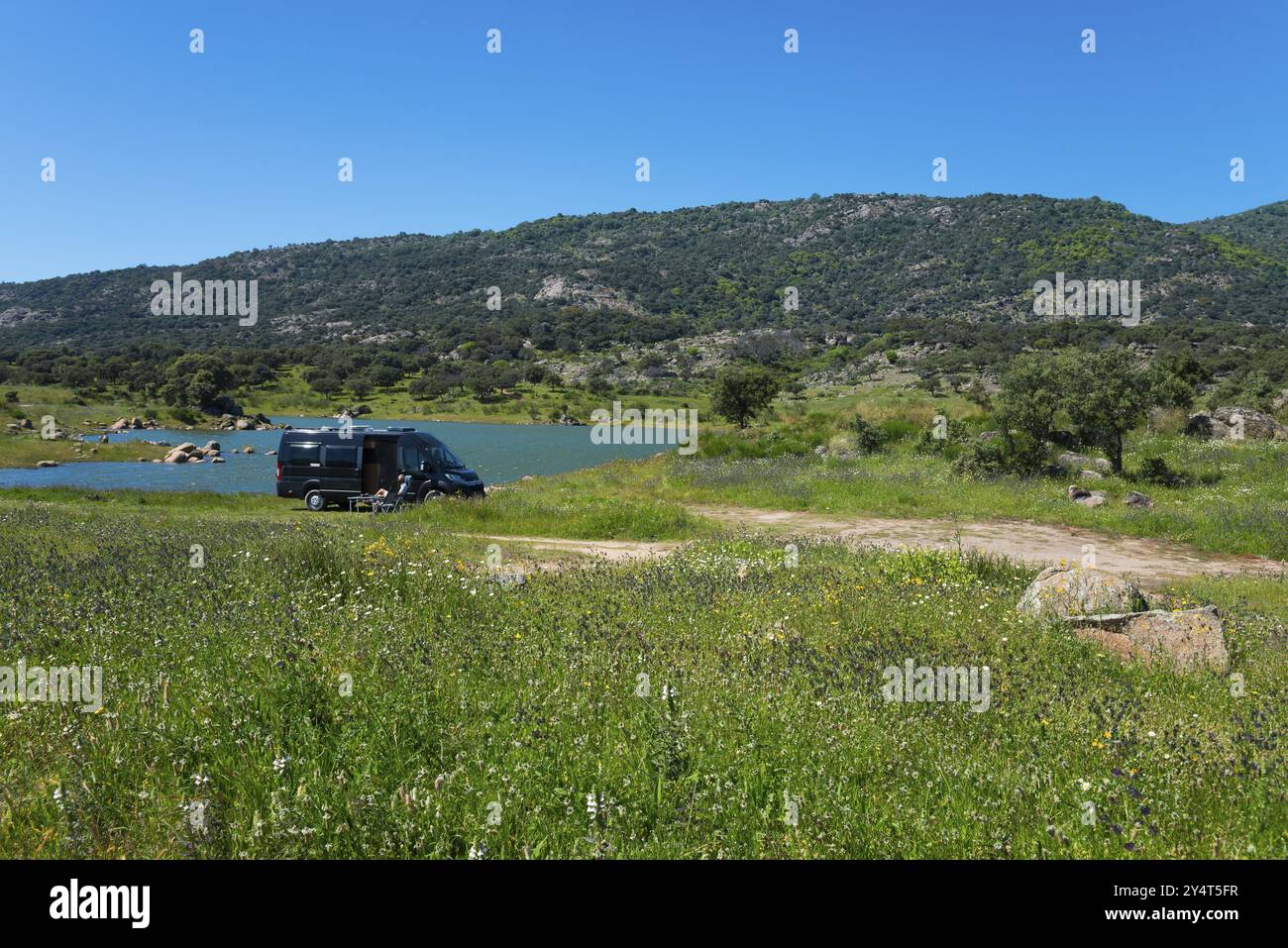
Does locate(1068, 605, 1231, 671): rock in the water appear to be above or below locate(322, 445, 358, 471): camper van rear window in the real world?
below

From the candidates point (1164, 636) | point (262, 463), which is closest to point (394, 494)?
point (1164, 636)

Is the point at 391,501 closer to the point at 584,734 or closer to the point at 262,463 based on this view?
the point at 584,734

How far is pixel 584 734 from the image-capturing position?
4.82m

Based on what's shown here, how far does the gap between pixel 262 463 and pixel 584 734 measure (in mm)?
55774

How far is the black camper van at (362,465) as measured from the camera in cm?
2627

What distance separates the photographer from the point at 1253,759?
4938 millimetres

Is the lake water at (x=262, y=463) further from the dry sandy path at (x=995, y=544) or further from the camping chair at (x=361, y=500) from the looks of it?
the dry sandy path at (x=995, y=544)

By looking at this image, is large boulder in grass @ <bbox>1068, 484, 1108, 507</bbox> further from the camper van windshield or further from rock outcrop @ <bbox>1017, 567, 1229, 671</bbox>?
the camper van windshield

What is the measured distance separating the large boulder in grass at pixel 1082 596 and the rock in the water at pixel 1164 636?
0.49 m

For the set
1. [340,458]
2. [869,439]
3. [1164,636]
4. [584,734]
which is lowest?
[1164,636]

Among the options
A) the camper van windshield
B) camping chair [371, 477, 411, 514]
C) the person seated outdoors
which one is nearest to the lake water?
the camper van windshield

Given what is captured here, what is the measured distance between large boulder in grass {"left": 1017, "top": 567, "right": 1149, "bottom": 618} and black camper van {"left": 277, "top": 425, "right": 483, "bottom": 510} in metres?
20.4

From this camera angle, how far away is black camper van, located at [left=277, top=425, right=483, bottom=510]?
26266mm
